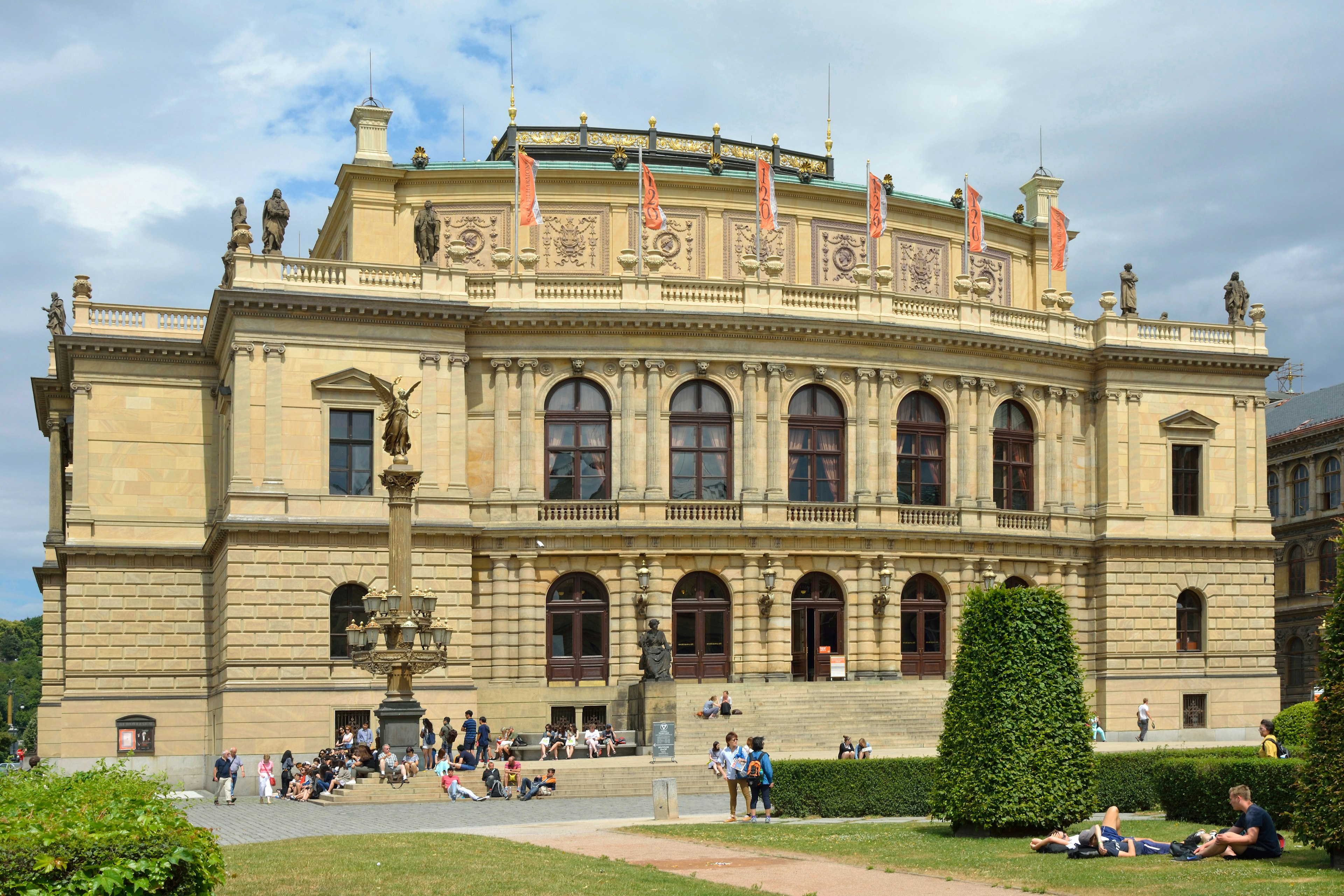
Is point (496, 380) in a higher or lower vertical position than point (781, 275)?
lower

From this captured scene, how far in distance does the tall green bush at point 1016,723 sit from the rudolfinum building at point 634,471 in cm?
2285

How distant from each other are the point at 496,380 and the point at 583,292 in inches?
174

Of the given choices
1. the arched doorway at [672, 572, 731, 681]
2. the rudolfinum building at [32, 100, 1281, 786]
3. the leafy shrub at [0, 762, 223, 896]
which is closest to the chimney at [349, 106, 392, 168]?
the rudolfinum building at [32, 100, 1281, 786]

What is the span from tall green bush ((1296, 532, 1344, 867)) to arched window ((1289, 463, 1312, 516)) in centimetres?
6177

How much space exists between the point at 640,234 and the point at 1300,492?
142ft

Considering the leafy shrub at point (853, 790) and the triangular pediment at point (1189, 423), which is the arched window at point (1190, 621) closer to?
the triangular pediment at point (1189, 423)

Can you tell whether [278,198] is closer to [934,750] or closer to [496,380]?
[496,380]

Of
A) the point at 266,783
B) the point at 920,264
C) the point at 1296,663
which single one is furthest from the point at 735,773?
the point at 1296,663

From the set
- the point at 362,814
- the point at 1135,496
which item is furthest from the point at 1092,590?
the point at 362,814

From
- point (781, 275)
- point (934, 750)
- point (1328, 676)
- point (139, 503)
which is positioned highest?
point (781, 275)

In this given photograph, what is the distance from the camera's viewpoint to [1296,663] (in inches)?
3142

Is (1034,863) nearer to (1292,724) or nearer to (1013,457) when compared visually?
(1292,724)

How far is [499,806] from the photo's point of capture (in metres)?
38.3

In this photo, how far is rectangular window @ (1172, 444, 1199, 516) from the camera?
63.3 metres
